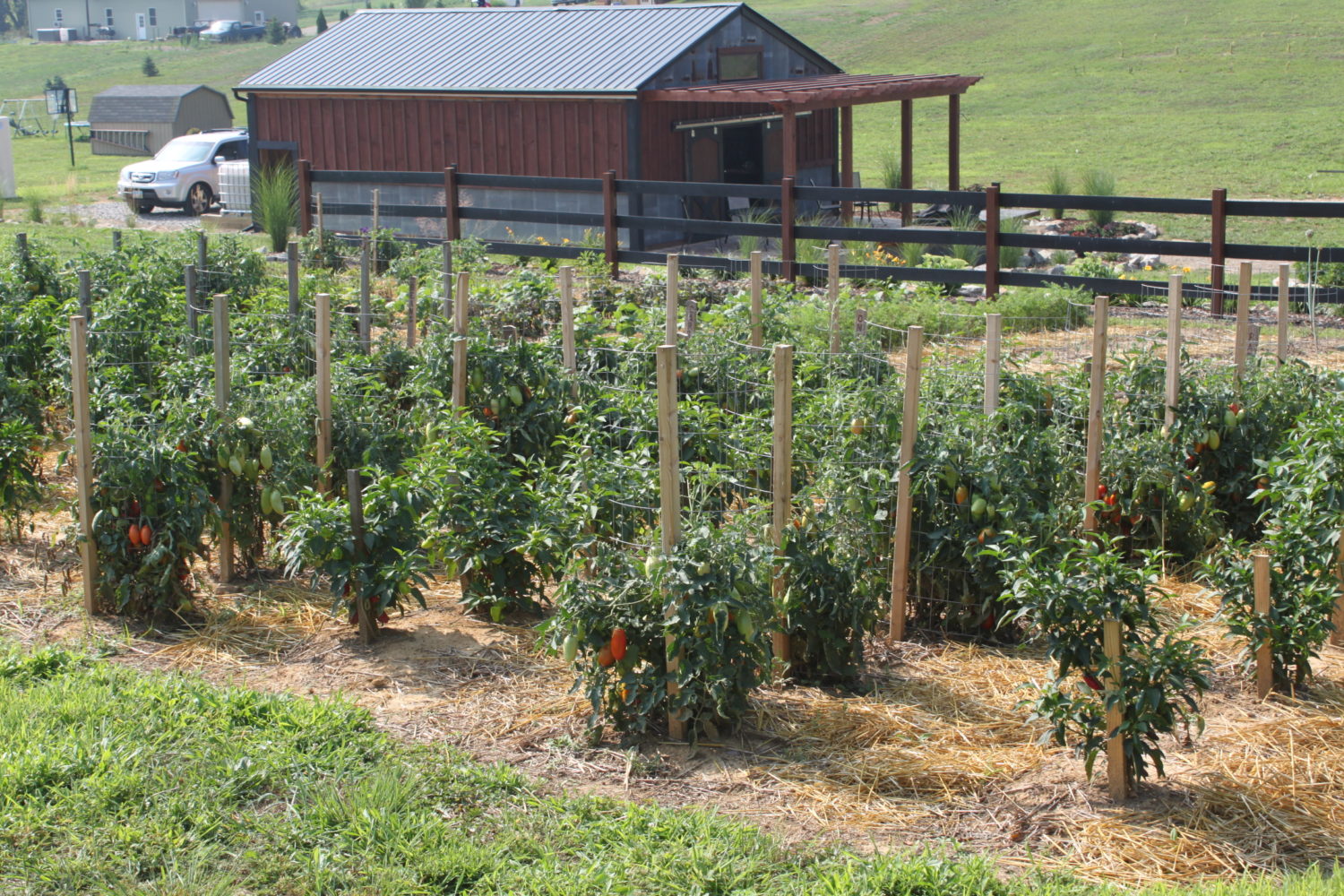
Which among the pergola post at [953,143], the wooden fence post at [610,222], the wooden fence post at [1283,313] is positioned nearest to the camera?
the wooden fence post at [1283,313]

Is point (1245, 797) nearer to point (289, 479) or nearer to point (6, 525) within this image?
point (289, 479)

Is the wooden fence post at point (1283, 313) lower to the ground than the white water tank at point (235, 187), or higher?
lower

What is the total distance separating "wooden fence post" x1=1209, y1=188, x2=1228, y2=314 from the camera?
12805 mm

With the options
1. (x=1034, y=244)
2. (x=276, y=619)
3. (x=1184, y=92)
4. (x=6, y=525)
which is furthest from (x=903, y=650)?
(x=1184, y=92)

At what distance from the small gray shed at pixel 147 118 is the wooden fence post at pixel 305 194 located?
868 inches

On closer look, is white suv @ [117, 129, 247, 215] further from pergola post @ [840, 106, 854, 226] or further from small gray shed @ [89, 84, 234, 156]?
small gray shed @ [89, 84, 234, 156]

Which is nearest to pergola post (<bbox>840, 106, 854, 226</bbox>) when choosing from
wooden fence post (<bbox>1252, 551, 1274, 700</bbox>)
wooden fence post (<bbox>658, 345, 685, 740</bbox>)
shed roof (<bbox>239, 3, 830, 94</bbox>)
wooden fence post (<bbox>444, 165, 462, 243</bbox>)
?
shed roof (<bbox>239, 3, 830, 94</bbox>)

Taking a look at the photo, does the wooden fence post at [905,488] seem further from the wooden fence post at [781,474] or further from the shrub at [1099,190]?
the shrub at [1099,190]

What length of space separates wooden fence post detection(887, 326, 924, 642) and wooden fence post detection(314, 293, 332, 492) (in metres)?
2.94

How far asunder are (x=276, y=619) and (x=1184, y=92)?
3877cm

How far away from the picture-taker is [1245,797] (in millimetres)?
4562

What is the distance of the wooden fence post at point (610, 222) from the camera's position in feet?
53.4

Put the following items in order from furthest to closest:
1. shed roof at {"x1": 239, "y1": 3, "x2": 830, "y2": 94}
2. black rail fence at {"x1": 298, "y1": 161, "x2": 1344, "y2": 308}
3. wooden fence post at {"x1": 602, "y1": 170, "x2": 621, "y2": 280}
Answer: shed roof at {"x1": 239, "y1": 3, "x2": 830, "y2": 94} < wooden fence post at {"x1": 602, "y1": 170, "x2": 621, "y2": 280} < black rail fence at {"x1": 298, "y1": 161, "x2": 1344, "y2": 308}

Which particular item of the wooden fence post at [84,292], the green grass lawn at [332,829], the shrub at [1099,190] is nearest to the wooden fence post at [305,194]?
Answer: the wooden fence post at [84,292]
